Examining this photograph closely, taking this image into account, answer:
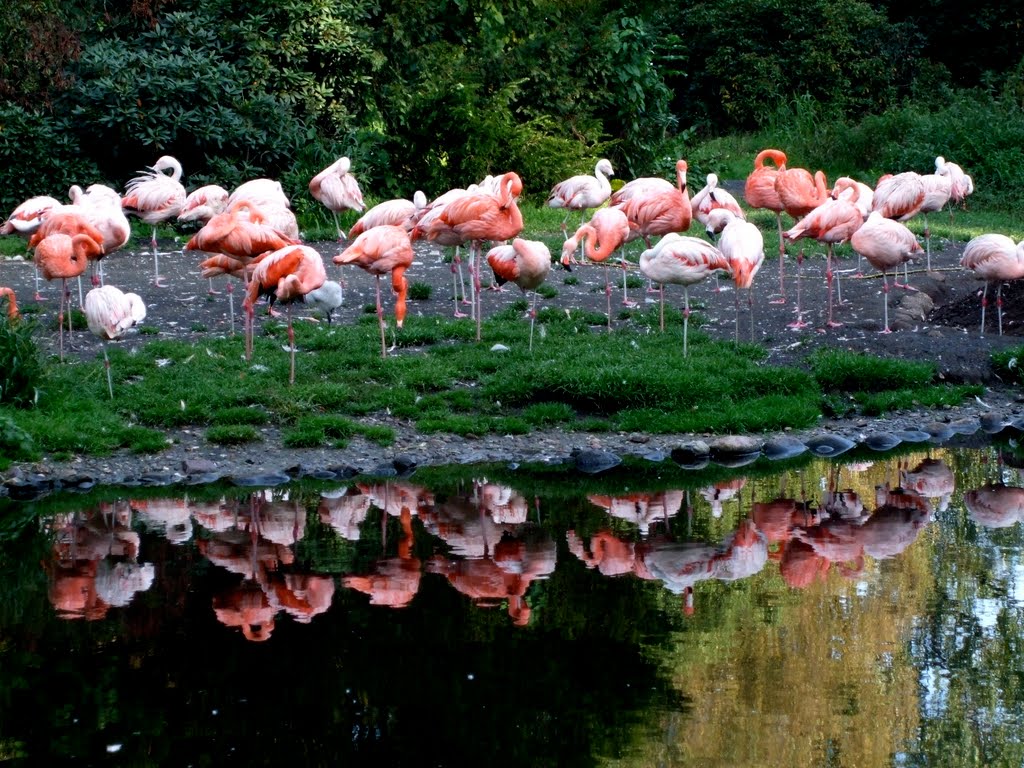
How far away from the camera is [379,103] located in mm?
18625

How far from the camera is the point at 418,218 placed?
459 inches

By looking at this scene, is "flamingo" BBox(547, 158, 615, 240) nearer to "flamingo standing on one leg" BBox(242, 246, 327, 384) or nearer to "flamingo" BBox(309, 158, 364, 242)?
"flamingo" BBox(309, 158, 364, 242)

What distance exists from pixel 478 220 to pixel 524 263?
57 cm

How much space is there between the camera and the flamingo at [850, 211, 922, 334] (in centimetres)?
1068

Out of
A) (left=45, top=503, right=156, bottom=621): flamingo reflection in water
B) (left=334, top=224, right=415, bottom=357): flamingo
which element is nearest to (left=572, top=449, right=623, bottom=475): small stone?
(left=334, top=224, right=415, bottom=357): flamingo

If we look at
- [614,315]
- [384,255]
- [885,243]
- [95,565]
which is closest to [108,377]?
[384,255]

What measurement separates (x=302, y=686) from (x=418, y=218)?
7.07m

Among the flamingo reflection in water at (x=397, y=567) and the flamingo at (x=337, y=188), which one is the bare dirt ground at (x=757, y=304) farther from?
the flamingo reflection in water at (x=397, y=567)

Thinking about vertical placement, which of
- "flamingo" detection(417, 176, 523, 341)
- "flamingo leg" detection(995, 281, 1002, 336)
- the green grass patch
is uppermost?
"flamingo" detection(417, 176, 523, 341)

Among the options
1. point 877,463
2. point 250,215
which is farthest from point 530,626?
point 250,215

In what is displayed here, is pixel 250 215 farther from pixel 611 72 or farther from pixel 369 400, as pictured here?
pixel 611 72

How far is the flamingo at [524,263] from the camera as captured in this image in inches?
401

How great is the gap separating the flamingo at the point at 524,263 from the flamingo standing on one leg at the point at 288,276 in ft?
4.82

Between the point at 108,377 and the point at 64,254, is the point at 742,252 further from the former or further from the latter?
the point at 64,254
